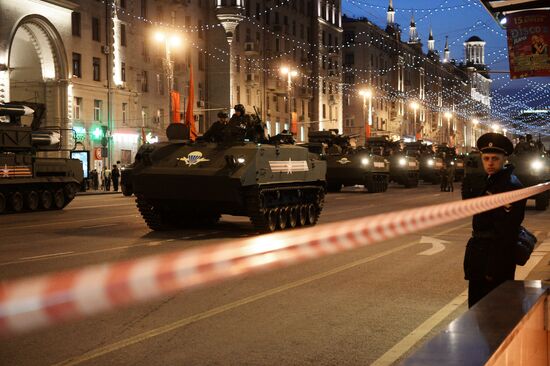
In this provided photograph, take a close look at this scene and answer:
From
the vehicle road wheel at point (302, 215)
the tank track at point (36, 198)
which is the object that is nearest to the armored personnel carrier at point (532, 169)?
the vehicle road wheel at point (302, 215)

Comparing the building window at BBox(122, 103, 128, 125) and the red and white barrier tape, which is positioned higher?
the building window at BBox(122, 103, 128, 125)

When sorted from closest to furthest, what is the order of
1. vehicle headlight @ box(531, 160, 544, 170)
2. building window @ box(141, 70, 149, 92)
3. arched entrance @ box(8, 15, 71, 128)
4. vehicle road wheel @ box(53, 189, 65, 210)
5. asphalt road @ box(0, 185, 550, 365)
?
asphalt road @ box(0, 185, 550, 365)
vehicle headlight @ box(531, 160, 544, 170)
vehicle road wheel @ box(53, 189, 65, 210)
arched entrance @ box(8, 15, 71, 128)
building window @ box(141, 70, 149, 92)

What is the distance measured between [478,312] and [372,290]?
19.3ft

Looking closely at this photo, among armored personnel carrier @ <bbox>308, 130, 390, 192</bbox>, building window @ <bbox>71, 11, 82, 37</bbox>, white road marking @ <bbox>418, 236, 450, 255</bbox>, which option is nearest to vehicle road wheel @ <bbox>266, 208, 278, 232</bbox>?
white road marking @ <bbox>418, 236, 450, 255</bbox>

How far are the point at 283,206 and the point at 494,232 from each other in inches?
496

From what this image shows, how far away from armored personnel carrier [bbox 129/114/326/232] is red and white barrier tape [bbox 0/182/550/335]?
74cm

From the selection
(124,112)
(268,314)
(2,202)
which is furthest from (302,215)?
(124,112)

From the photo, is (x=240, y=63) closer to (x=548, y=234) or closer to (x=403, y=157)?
(x=403, y=157)

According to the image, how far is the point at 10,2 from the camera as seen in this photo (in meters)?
44.2

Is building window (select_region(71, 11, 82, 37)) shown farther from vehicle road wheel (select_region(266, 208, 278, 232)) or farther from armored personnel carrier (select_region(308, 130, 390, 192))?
vehicle road wheel (select_region(266, 208, 278, 232))

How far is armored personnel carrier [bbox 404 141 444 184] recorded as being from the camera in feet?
187

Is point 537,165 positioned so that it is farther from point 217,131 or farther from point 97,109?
point 97,109

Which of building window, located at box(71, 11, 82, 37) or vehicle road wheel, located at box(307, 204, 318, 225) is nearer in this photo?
vehicle road wheel, located at box(307, 204, 318, 225)

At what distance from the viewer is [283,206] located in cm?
1894
